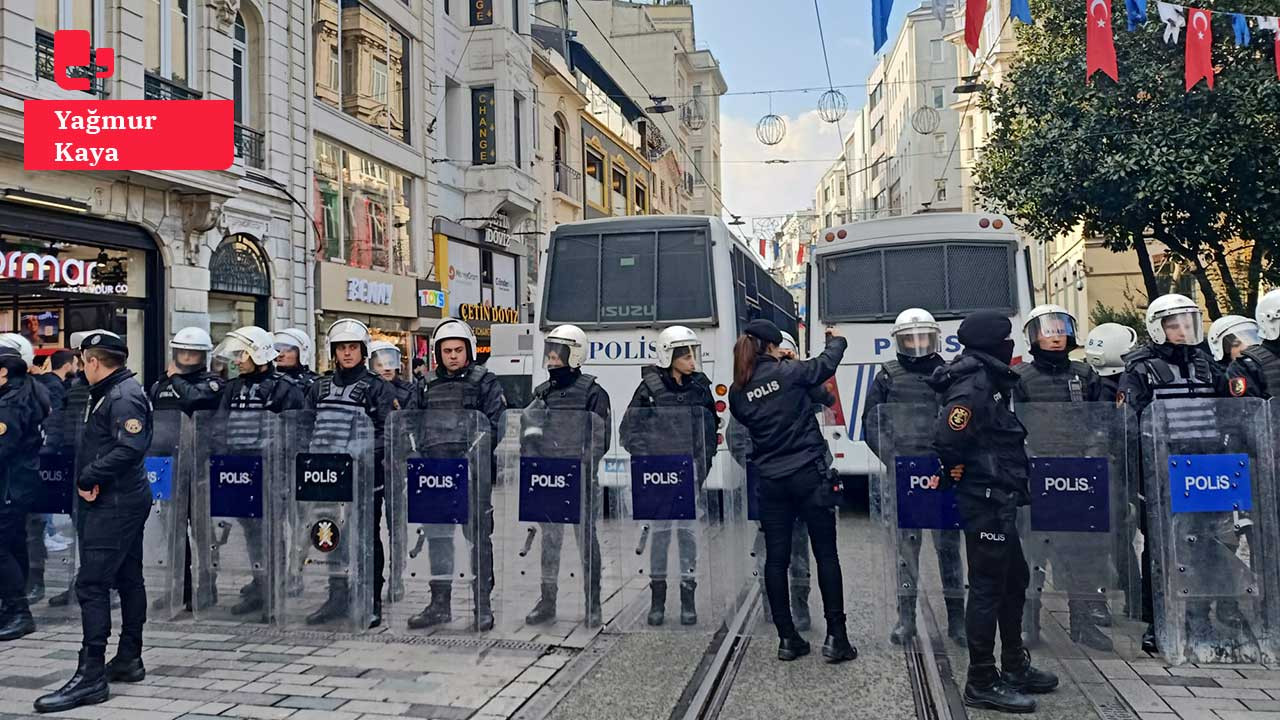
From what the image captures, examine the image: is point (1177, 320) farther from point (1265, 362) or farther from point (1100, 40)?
point (1100, 40)

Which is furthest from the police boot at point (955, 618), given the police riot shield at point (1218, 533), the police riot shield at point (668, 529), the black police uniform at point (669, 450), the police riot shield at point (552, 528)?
the police riot shield at point (552, 528)

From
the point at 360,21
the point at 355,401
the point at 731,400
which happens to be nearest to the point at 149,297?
the point at 360,21

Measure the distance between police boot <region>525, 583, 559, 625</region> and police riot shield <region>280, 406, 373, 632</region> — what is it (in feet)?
3.44

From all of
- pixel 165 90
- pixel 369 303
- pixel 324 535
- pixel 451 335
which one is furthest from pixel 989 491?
pixel 369 303

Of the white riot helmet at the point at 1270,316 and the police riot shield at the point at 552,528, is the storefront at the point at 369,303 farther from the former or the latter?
the white riot helmet at the point at 1270,316

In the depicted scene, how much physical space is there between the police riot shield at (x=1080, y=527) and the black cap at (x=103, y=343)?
4.89 metres

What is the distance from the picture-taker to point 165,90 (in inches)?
591

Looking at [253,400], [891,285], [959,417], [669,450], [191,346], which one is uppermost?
[891,285]

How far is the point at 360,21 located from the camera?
21.1 metres

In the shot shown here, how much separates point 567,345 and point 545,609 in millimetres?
Result: 1674

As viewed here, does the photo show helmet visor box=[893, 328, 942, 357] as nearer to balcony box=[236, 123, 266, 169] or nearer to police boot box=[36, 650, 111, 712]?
police boot box=[36, 650, 111, 712]

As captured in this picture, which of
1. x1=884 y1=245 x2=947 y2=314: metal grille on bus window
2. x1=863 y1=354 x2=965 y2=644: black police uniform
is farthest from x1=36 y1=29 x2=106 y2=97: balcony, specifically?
x1=863 y1=354 x2=965 y2=644: black police uniform

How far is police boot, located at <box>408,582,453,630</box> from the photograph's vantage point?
642 cm

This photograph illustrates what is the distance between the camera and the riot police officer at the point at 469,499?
21.0ft
